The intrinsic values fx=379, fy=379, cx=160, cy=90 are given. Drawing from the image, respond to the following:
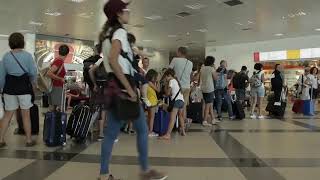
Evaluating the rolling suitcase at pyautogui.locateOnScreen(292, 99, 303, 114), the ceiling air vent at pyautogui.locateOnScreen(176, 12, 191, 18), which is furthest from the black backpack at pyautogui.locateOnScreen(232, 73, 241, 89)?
the ceiling air vent at pyautogui.locateOnScreen(176, 12, 191, 18)

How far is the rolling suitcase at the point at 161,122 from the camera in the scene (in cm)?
598

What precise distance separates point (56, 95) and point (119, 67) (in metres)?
2.85

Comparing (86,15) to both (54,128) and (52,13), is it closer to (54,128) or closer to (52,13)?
(52,13)

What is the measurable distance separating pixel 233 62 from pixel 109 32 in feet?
74.9

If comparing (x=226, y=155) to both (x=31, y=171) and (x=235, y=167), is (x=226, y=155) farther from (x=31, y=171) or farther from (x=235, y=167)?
(x=31, y=171)

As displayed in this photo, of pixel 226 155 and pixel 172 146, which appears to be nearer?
pixel 226 155

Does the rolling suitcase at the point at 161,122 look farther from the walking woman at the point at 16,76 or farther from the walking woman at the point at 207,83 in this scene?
the walking woman at the point at 16,76

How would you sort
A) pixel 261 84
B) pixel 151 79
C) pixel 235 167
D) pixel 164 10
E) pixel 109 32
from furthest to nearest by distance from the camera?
pixel 164 10 < pixel 261 84 < pixel 151 79 < pixel 235 167 < pixel 109 32

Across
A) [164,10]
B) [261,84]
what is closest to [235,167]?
[261,84]

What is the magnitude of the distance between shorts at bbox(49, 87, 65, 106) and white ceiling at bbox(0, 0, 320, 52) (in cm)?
757

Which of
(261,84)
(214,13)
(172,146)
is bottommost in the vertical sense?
(172,146)

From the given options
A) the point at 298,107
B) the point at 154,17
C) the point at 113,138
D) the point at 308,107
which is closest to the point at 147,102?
the point at 113,138

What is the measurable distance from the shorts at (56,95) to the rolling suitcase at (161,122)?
1.54m

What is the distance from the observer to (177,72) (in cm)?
645
